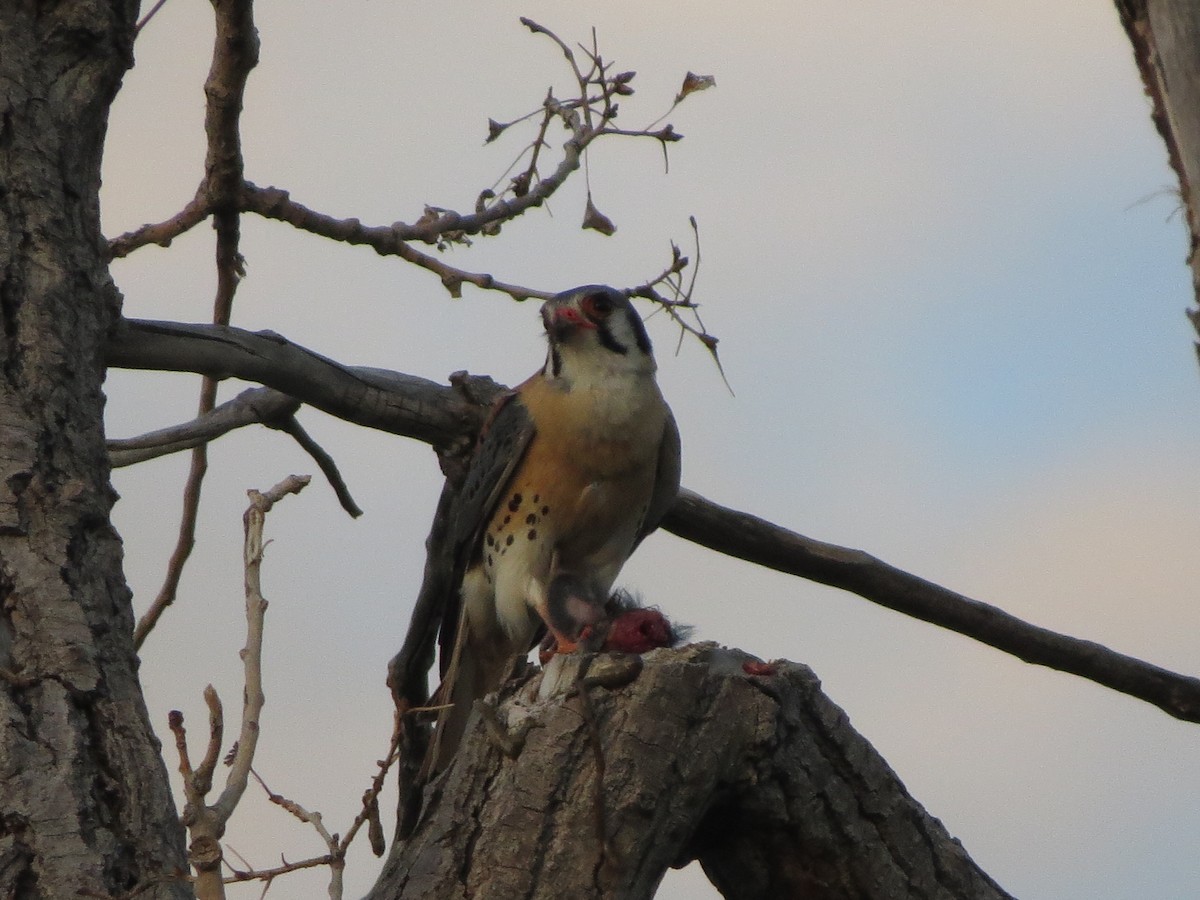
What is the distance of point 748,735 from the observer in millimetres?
2775

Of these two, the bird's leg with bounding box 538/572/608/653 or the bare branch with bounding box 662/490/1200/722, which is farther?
the bird's leg with bounding box 538/572/608/653

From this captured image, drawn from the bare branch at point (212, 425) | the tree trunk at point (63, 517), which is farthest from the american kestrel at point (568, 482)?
the tree trunk at point (63, 517)

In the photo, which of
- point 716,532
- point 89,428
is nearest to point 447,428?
point 716,532

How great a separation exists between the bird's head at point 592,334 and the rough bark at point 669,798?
2.11 m

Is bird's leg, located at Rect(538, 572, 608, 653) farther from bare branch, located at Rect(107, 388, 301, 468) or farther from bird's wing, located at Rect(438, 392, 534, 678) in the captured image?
bare branch, located at Rect(107, 388, 301, 468)

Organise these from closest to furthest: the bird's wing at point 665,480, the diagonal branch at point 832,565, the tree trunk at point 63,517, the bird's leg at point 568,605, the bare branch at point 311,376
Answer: the tree trunk at point 63,517 → the bare branch at point 311,376 → the diagonal branch at point 832,565 → the bird's leg at point 568,605 → the bird's wing at point 665,480

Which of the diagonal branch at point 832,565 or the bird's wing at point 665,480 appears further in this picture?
the bird's wing at point 665,480

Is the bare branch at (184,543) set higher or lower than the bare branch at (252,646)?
higher

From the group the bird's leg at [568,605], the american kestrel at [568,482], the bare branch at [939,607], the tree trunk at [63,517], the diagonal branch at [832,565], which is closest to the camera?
the tree trunk at [63,517]

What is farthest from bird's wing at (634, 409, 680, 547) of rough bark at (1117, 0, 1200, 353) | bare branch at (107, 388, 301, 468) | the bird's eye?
rough bark at (1117, 0, 1200, 353)

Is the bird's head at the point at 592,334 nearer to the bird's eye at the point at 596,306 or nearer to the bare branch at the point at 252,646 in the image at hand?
the bird's eye at the point at 596,306

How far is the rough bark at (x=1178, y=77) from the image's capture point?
2.18m

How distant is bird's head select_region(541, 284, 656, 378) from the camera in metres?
4.86

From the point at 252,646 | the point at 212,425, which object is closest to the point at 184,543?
the point at 212,425
